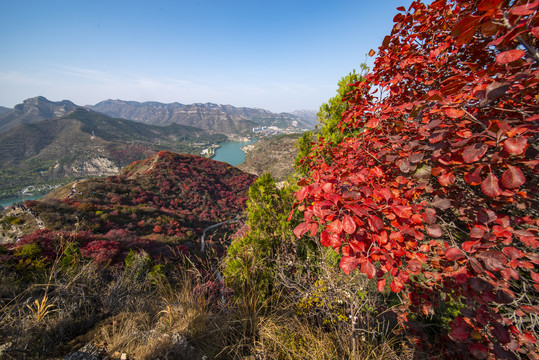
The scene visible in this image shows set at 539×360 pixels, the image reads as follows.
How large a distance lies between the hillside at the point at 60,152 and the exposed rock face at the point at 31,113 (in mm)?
81109

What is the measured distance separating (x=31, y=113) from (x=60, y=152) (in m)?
148

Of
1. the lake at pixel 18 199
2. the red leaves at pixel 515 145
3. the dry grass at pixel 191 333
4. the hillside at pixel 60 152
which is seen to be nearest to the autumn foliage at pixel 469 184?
the red leaves at pixel 515 145

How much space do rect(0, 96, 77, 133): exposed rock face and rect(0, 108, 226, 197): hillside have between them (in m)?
81.1

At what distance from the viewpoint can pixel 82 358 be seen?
1690mm

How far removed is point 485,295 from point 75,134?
5567 inches

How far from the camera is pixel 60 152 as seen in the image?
88875 mm

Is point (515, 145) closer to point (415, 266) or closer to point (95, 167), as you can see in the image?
point (415, 266)

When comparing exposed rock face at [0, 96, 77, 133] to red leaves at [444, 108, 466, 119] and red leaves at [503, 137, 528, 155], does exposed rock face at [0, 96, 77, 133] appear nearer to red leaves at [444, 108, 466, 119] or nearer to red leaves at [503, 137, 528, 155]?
red leaves at [444, 108, 466, 119]

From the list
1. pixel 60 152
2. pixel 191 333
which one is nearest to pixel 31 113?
pixel 60 152

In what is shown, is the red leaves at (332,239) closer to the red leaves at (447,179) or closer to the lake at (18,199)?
the red leaves at (447,179)

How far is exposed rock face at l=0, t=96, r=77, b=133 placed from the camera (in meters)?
152

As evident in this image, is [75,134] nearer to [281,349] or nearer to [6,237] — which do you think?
[6,237]

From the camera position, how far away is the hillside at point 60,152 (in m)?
77.3

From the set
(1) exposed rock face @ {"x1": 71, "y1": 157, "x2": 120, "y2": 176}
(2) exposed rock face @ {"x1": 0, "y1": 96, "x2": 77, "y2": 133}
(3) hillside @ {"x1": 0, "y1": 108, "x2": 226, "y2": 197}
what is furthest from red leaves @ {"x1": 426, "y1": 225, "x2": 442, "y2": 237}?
(2) exposed rock face @ {"x1": 0, "y1": 96, "x2": 77, "y2": 133}
